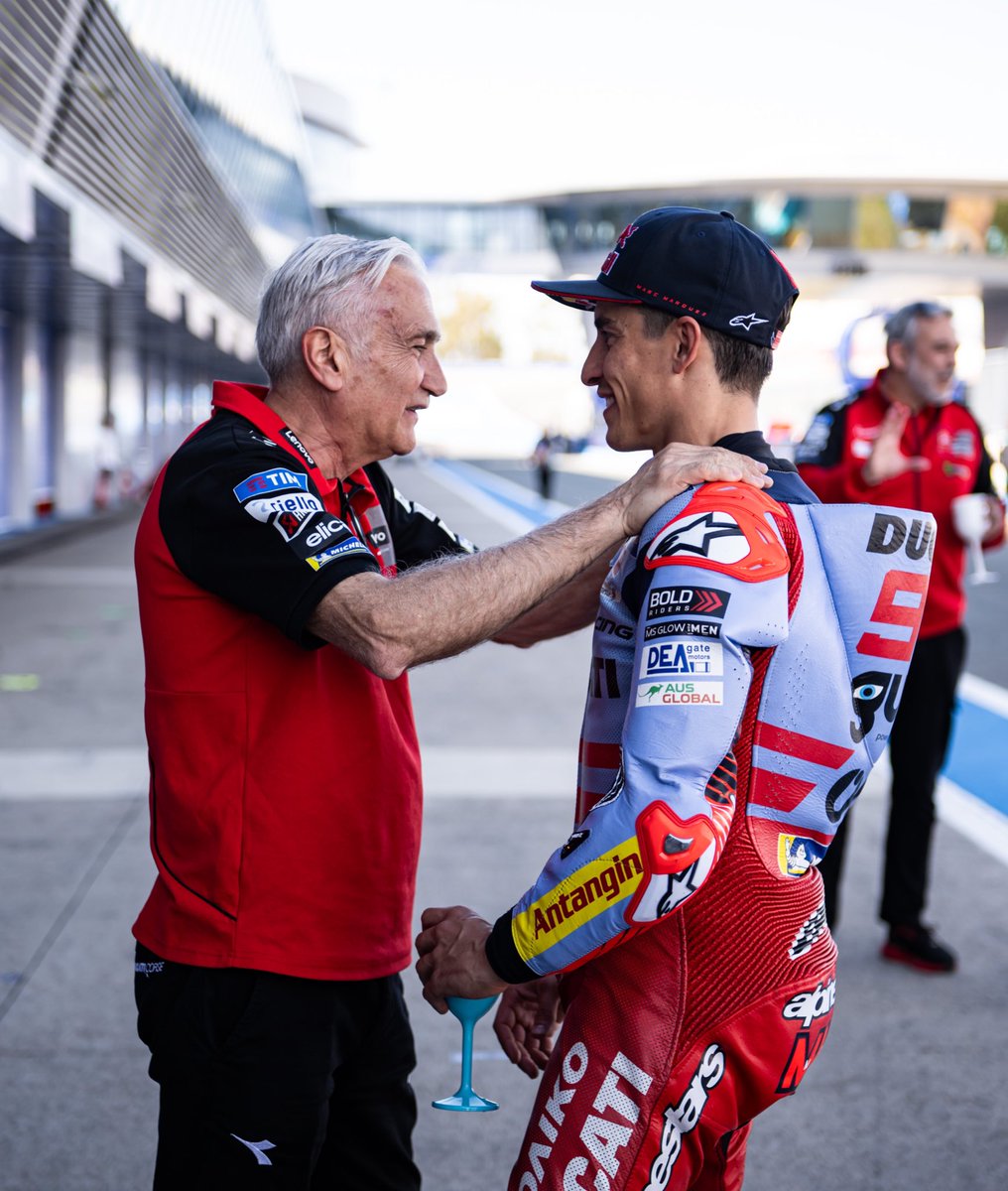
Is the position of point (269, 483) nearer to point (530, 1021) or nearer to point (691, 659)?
point (691, 659)

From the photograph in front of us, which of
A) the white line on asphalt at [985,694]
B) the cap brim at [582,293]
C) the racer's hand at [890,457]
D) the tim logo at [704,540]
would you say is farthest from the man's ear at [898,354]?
the white line on asphalt at [985,694]

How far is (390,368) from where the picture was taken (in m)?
2.13

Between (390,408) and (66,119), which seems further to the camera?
(66,119)

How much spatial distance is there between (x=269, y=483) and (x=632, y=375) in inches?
22.6

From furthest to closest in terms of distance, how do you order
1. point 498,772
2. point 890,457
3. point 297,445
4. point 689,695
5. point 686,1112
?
point 498,772, point 890,457, point 297,445, point 686,1112, point 689,695

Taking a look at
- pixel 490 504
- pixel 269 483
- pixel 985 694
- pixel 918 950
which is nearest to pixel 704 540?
pixel 269 483

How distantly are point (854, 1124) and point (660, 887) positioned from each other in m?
2.14

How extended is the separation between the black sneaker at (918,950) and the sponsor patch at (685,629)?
121 inches

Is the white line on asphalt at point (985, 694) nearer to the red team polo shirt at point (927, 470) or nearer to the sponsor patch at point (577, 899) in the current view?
the red team polo shirt at point (927, 470)

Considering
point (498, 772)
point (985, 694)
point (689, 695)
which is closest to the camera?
point (689, 695)

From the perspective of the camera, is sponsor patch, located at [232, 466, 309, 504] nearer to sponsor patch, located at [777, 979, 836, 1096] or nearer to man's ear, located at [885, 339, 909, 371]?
sponsor patch, located at [777, 979, 836, 1096]

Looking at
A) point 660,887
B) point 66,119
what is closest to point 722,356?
point 660,887

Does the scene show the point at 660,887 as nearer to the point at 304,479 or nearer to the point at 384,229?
the point at 304,479

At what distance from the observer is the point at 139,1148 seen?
3.14 metres
